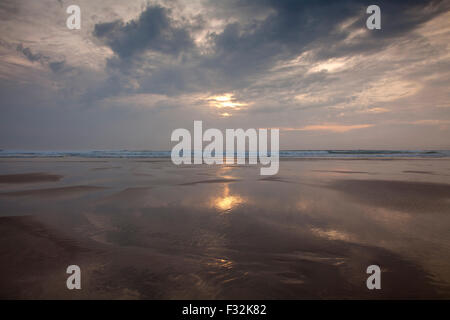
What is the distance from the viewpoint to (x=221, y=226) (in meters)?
3.76

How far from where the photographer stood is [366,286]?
2.15m

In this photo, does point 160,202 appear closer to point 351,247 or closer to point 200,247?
point 200,247

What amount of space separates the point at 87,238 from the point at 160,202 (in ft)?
7.45

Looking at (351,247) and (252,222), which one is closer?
(351,247)

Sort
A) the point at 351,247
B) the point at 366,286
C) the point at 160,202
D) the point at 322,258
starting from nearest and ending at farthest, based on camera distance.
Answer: the point at 366,286 → the point at 322,258 → the point at 351,247 → the point at 160,202

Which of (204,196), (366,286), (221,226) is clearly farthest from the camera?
(204,196)
